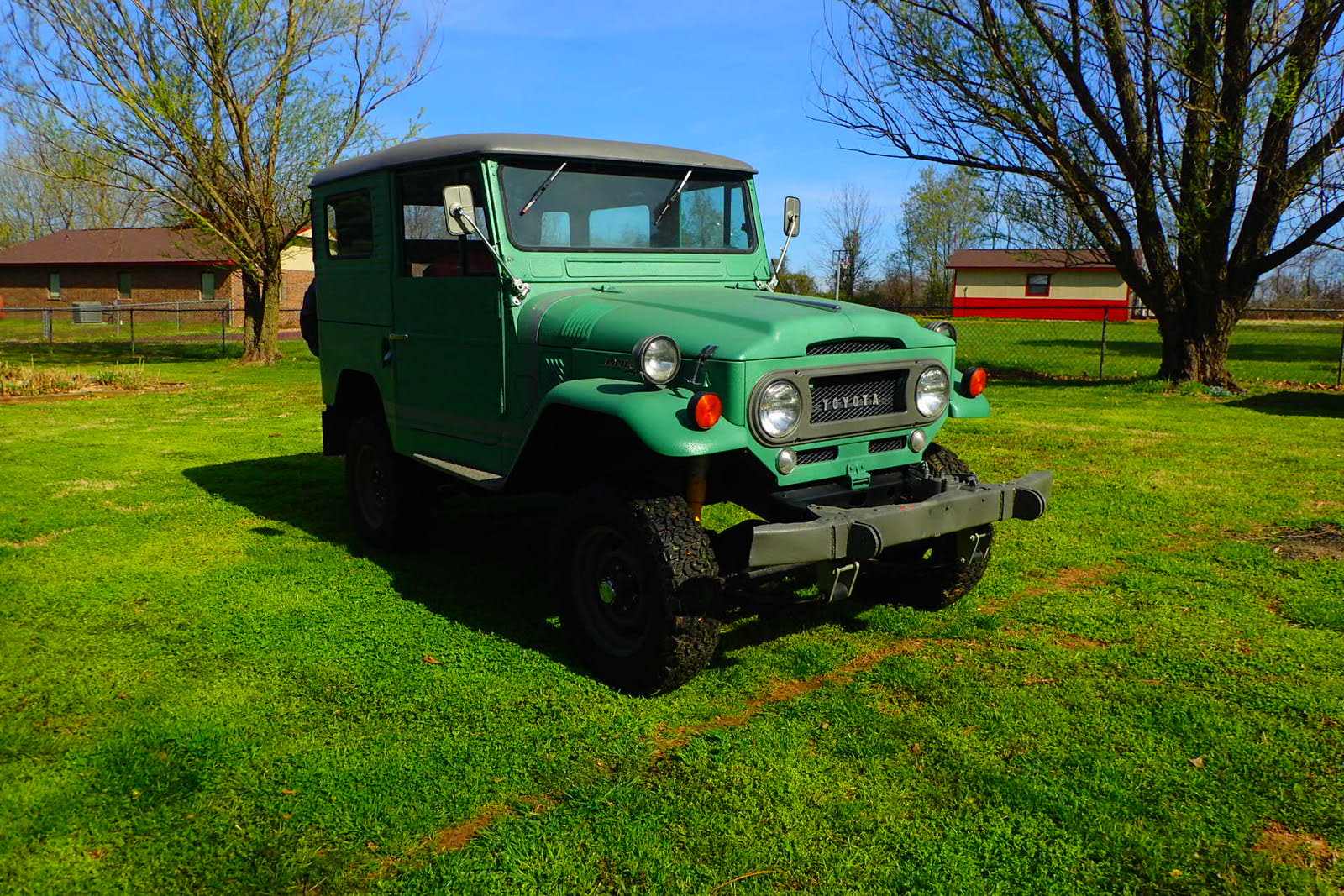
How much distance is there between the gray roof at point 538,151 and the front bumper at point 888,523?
2.17 metres

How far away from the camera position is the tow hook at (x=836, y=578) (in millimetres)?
3934

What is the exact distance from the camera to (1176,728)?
12.4 ft

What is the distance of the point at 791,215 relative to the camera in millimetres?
5797

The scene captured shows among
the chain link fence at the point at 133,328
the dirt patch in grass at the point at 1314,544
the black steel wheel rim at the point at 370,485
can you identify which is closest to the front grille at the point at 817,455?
the black steel wheel rim at the point at 370,485

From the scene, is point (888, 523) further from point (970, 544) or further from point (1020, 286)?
point (1020, 286)

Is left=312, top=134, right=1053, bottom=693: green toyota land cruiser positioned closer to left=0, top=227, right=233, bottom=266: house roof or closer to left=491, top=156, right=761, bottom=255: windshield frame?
left=491, top=156, right=761, bottom=255: windshield frame

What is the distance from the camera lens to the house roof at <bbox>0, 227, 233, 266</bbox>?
135ft

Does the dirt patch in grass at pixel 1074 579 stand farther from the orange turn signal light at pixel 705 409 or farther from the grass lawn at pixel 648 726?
the orange turn signal light at pixel 705 409

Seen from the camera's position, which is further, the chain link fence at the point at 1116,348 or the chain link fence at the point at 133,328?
the chain link fence at the point at 133,328

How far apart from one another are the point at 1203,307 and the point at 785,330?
1287 cm

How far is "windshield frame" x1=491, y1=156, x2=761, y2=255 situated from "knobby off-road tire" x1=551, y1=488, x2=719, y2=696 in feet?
4.64

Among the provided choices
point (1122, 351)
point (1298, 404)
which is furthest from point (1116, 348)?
point (1298, 404)

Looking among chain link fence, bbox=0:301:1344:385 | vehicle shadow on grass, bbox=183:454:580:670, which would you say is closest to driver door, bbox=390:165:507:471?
vehicle shadow on grass, bbox=183:454:580:670

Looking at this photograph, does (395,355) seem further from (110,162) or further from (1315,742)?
(110,162)
